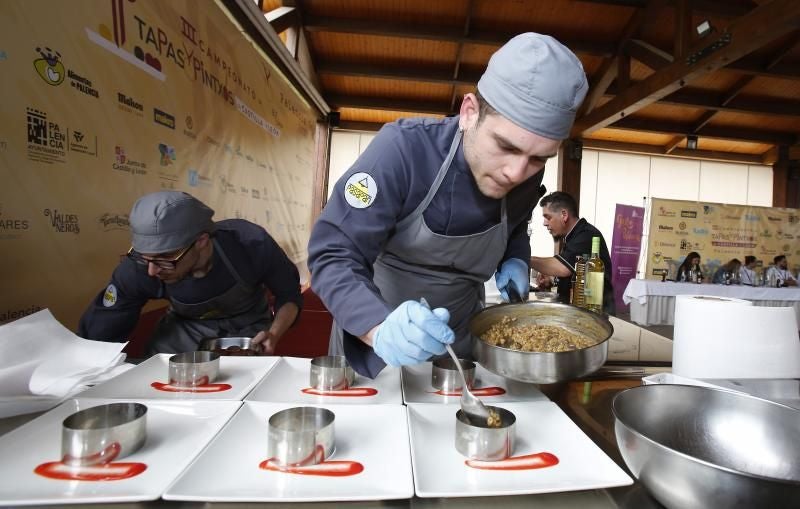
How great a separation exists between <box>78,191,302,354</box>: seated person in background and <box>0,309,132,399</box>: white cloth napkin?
642 millimetres

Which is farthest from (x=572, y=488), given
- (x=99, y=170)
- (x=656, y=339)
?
(x=99, y=170)

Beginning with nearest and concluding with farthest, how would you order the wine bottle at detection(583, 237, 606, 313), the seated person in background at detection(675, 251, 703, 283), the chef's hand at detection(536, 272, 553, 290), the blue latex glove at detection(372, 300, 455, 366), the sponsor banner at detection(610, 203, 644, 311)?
the blue latex glove at detection(372, 300, 455, 366) → the wine bottle at detection(583, 237, 606, 313) → the chef's hand at detection(536, 272, 553, 290) → the seated person in background at detection(675, 251, 703, 283) → the sponsor banner at detection(610, 203, 644, 311)

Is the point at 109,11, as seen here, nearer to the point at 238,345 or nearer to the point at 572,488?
the point at 238,345

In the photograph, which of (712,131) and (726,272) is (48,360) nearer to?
(726,272)

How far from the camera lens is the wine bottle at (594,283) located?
2.40 meters

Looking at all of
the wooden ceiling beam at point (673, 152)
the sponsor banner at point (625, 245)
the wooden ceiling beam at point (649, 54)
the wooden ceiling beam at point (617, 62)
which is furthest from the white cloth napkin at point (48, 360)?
the wooden ceiling beam at point (673, 152)

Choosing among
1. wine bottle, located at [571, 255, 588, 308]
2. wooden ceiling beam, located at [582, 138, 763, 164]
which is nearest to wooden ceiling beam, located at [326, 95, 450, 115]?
wooden ceiling beam, located at [582, 138, 763, 164]

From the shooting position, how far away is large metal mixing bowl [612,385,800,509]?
543 millimetres

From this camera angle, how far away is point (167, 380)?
1.10 metres

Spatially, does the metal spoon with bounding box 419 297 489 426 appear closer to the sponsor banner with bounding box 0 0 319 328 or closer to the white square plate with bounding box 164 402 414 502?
the white square plate with bounding box 164 402 414 502

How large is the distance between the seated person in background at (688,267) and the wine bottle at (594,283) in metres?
4.83

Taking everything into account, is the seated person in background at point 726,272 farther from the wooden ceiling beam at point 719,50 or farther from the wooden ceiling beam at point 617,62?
the wooden ceiling beam at point 617,62

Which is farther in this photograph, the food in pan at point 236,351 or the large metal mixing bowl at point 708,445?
the food in pan at point 236,351

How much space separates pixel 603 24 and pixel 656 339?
555cm
